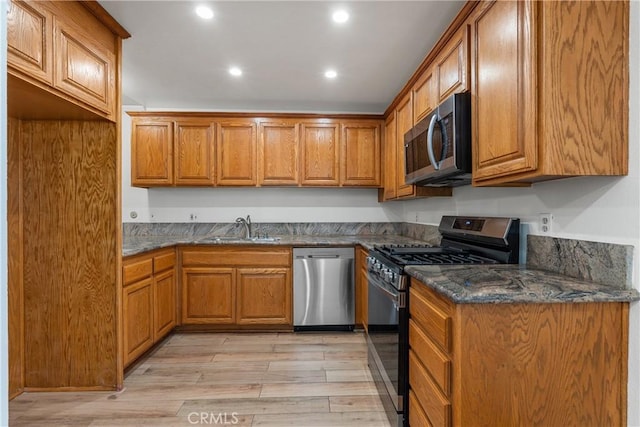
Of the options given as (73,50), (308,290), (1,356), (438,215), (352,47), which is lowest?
(308,290)

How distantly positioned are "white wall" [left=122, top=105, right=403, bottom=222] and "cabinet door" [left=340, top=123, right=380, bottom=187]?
0.30 meters

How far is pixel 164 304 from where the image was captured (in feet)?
9.89

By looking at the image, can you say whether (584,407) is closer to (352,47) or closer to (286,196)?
(352,47)

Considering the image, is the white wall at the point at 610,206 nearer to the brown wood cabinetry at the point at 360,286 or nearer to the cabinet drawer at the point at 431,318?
the cabinet drawer at the point at 431,318

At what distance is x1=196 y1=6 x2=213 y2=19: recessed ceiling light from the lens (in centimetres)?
197

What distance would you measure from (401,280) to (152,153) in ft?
9.81

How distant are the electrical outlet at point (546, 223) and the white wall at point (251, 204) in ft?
7.41

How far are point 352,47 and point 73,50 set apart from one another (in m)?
1.72

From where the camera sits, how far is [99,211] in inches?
88.0

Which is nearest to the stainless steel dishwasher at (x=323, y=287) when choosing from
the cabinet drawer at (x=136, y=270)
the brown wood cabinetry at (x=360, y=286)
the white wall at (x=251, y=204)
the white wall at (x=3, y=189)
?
the brown wood cabinetry at (x=360, y=286)

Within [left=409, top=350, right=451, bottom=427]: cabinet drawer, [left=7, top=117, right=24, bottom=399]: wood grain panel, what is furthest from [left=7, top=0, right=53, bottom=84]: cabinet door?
[left=409, top=350, right=451, bottom=427]: cabinet drawer

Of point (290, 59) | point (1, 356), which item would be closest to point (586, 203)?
point (1, 356)

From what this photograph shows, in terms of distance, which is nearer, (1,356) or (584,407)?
(1,356)

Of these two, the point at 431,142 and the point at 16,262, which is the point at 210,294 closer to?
the point at 16,262
